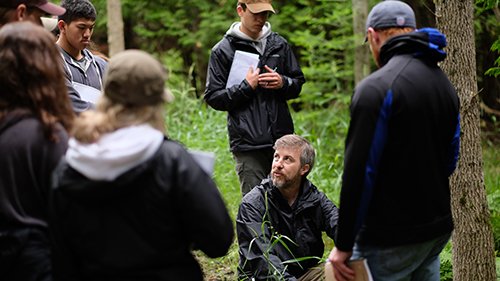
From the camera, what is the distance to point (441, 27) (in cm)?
520

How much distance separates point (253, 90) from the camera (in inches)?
232

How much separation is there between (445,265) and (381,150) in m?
3.04

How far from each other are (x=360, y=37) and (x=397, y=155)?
7145 millimetres

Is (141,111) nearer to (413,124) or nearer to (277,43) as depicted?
(413,124)

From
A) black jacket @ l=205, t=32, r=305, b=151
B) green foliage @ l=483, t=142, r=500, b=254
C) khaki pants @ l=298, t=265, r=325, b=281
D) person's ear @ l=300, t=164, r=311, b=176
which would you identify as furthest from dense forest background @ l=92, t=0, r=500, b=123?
khaki pants @ l=298, t=265, r=325, b=281

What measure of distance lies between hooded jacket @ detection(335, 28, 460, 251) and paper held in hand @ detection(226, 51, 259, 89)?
251 cm

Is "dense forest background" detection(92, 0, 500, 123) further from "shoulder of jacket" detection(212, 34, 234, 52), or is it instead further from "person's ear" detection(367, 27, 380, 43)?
"person's ear" detection(367, 27, 380, 43)

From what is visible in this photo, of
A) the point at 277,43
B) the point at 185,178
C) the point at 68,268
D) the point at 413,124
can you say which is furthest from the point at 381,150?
the point at 277,43

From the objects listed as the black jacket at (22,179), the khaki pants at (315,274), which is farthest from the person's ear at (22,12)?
the khaki pants at (315,274)

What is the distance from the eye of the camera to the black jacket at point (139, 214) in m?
2.77

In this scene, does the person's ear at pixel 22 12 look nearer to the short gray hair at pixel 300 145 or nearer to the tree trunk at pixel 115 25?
the short gray hair at pixel 300 145

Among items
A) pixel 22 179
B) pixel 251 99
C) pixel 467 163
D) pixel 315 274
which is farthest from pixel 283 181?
pixel 22 179

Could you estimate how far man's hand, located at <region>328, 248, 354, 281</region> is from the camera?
11.3ft

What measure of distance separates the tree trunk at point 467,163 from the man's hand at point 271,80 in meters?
1.29
